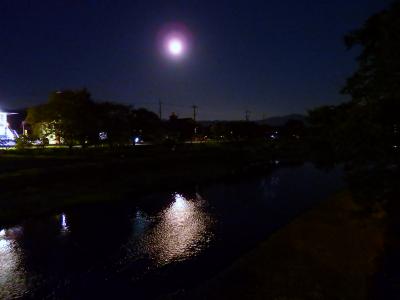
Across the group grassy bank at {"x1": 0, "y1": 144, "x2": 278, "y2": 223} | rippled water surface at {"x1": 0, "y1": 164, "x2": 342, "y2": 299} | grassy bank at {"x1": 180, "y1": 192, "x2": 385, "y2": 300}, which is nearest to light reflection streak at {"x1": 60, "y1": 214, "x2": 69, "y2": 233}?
rippled water surface at {"x1": 0, "y1": 164, "x2": 342, "y2": 299}

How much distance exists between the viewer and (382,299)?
32.8ft

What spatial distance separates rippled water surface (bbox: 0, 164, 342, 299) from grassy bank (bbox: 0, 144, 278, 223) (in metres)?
2.78

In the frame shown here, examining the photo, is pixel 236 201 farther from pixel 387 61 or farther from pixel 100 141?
pixel 100 141

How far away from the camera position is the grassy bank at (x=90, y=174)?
27.9 meters

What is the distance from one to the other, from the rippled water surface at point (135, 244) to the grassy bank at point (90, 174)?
2778 mm

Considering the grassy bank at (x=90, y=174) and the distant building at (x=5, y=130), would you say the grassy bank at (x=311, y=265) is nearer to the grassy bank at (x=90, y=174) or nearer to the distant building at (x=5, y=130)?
the grassy bank at (x=90, y=174)

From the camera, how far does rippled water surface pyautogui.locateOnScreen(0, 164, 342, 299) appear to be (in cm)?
1457

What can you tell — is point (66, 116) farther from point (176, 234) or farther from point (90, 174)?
point (176, 234)

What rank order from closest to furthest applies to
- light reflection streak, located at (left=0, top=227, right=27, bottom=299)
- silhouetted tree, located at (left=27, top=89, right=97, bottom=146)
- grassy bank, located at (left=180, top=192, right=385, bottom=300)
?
grassy bank, located at (left=180, top=192, right=385, bottom=300) → light reflection streak, located at (left=0, top=227, right=27, bottom=299) → silhouetted tree, located at (left=27, top=89, right=97, bottom=146)

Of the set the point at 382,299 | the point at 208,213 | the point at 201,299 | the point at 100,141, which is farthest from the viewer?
the point at 100,141

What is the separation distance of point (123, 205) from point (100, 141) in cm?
2310

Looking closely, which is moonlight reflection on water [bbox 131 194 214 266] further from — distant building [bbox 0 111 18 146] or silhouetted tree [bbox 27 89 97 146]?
distant building [bbox 0 111 18 146]

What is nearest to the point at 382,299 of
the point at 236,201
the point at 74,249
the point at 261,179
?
the point at 74,249

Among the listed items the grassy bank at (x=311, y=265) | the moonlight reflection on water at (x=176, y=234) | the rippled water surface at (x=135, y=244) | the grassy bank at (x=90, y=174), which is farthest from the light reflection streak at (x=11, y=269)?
the grassy bank at (x=311, y=265)
